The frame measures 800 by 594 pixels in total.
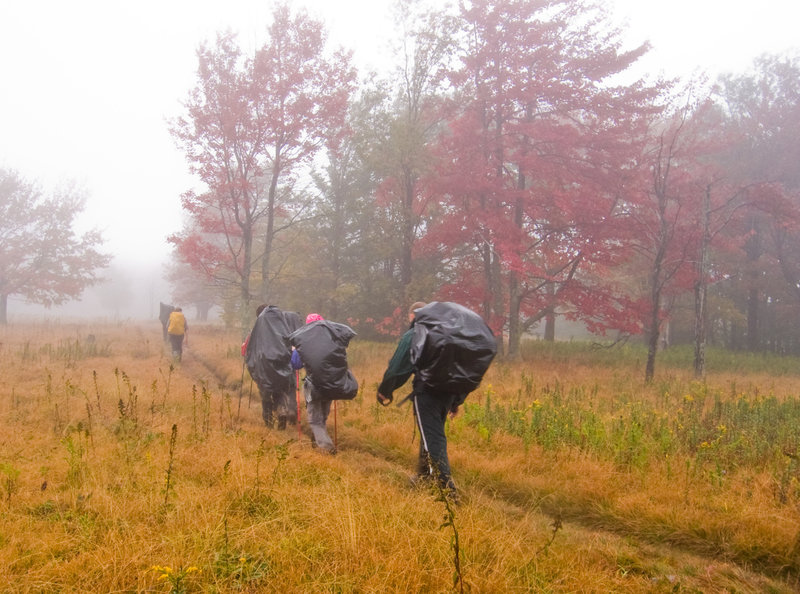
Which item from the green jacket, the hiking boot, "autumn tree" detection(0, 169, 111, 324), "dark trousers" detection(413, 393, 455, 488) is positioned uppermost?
"autumn tree" detection(0, 169, 111, 324)

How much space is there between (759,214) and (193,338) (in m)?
23.4

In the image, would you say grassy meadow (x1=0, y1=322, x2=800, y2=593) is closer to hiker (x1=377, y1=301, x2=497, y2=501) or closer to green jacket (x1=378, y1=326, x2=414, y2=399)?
hiker (x1=377, y1=301, x2=497, y2=501)

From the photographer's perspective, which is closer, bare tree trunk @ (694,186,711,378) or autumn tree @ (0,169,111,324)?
bare tree trunk @ (694,186,711,378)

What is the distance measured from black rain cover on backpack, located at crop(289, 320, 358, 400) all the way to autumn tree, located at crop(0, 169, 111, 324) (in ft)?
87.2

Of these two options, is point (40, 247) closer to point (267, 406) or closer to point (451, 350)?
point (267, 406)

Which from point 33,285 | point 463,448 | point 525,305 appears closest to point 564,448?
point 463,448

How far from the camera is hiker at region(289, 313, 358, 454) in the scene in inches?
230

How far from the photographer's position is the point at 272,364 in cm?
672

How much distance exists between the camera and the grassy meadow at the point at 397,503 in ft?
9.02

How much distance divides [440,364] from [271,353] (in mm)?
3443

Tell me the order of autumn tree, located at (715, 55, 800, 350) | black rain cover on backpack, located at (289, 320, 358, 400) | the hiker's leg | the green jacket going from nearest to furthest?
the green jacket → black rain cover on backpack, located at (289, 320, 358, 400) → the hiker's leg → autumn tree, located at (715, 55, 800, 350)

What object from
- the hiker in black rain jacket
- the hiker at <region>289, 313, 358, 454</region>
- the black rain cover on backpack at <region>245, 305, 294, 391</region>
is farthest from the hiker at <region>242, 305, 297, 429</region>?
the hiker in black rain jacket

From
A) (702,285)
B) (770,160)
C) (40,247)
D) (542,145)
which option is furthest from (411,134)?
(40,247)

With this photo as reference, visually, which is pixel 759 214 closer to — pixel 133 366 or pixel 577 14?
pixel 577 14
